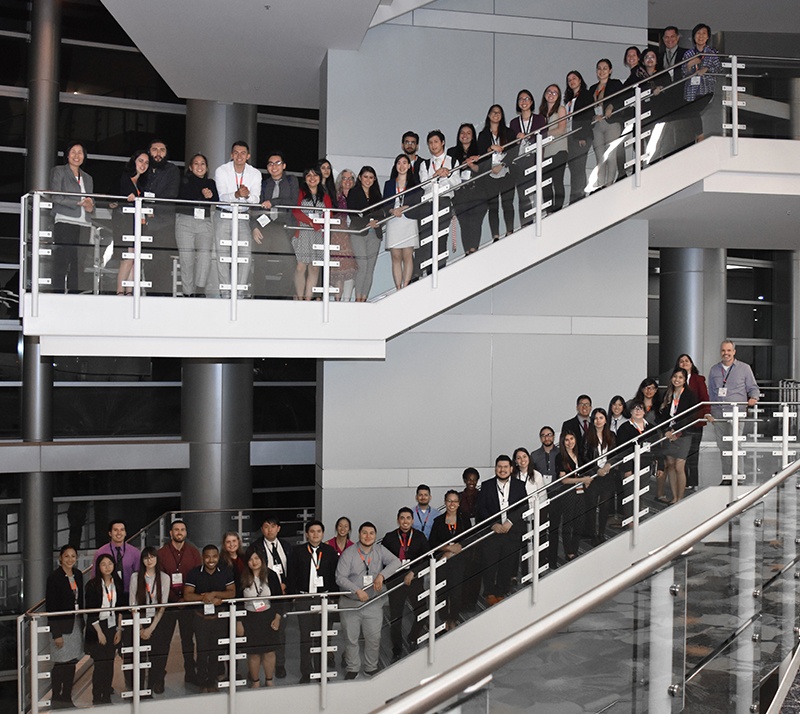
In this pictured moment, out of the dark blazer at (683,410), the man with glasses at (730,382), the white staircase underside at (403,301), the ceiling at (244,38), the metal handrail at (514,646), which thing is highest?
the ceiling at (244,38)

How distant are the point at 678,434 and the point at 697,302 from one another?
1104 cm

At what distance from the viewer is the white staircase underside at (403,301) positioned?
846 centimetres

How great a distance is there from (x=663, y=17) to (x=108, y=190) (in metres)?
10.7

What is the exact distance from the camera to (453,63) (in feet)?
39.2

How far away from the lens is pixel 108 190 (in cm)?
1716

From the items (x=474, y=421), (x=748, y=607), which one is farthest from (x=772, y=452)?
(x=748, y=607)

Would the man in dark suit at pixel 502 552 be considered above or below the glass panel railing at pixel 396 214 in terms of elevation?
below

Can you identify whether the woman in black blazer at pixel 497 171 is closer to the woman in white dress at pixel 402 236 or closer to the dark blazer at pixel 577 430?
the woman in white dress at pixel 402 236

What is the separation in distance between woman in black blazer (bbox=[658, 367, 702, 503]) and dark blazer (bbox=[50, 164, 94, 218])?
612 centimetres

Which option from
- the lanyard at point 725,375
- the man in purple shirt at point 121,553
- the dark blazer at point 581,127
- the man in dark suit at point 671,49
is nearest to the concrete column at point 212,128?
the dark blazer at point 581,127

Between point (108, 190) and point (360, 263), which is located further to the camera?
point (108, 190)

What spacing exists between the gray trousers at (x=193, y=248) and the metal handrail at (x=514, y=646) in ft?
21.5

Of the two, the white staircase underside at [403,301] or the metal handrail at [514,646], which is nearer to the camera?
the metal handrail at [514,646]

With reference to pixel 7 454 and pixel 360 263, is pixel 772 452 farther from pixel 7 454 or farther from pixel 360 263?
pixel 7 454
